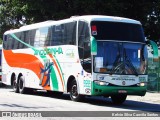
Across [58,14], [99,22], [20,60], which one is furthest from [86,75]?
[58,14]

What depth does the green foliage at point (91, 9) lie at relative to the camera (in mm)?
30227

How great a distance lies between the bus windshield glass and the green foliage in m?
11.6

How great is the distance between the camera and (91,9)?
30047 millimetres

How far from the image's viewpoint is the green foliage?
3023 cm

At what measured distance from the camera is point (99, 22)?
17938 mm

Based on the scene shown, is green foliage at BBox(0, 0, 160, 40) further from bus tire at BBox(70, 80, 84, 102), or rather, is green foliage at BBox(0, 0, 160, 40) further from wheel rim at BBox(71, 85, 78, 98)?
wheel rim at BBox(71, 85, 78, 98)

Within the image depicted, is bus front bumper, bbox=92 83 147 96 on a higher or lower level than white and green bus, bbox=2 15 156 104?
lower

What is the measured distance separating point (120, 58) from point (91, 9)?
42.4 feet

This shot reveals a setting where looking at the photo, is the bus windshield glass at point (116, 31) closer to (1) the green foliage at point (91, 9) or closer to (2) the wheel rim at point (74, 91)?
(2) the wheel rim at point (74, 91)

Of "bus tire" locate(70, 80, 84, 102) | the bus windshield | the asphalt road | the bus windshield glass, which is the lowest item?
the asphalt road

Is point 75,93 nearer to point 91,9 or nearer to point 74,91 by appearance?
point 74,91

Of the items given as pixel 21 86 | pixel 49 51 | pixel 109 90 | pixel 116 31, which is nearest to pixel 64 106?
pixel 109 90

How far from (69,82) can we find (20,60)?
260 inches

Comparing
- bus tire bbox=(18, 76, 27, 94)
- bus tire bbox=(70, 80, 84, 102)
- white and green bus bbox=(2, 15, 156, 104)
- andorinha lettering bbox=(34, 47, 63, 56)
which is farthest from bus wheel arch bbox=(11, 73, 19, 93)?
bus tire bbox=(70, 80, 84, 102)
